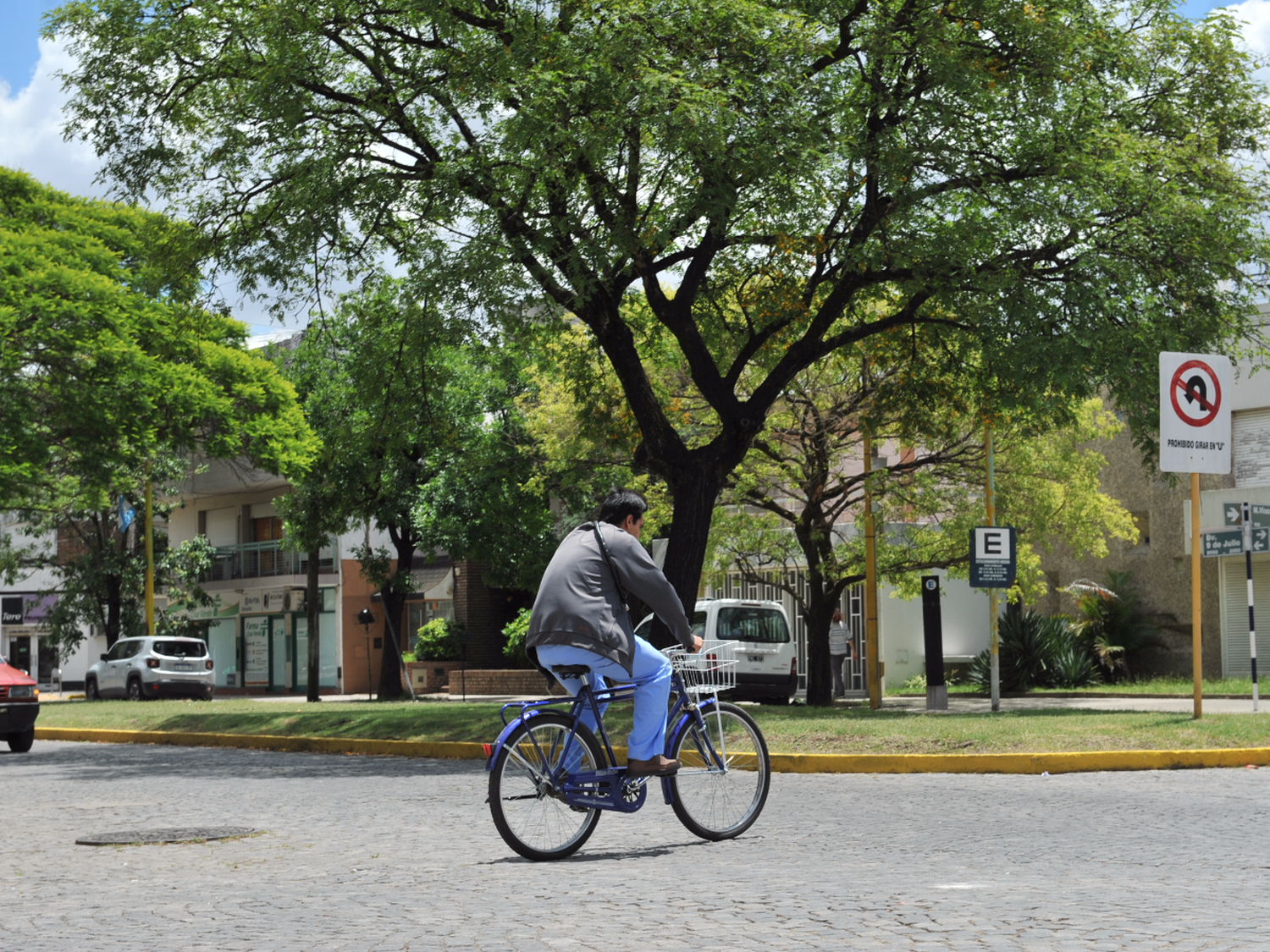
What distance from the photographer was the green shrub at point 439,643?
40438 mm

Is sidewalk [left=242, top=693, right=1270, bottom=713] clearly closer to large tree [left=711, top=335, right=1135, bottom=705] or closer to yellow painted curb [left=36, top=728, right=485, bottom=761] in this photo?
large tree [left=711, top=335, right=1135, bottom=705]

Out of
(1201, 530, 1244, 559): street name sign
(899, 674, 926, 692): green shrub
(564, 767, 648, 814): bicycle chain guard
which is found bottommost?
(899, 674, 926, 692): green shrub

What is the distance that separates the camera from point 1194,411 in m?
14.7

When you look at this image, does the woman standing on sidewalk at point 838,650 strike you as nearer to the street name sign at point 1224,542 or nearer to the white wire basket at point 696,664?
the street name sign at point 1224,542

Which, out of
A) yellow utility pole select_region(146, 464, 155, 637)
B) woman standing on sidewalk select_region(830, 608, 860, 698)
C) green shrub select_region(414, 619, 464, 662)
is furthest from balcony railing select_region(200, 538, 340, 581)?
woman standing on sidewalk select_region(830, 608, 860, 698)

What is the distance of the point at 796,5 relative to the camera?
15.8 m

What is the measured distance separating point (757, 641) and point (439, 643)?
1678 cm

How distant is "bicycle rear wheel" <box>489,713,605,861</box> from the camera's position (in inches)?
289

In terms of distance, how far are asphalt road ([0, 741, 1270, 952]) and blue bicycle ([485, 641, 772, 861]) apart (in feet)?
0.72

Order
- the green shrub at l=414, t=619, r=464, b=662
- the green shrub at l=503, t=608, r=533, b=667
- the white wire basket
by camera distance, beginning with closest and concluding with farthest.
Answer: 1. the white wire basket
2. the green shrub at l=503, t=608, r=533, b=667
3. the green shrub at l=414, t=619, r=464, b=662

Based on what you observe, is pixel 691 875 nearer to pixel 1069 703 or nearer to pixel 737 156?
pixel 737 156

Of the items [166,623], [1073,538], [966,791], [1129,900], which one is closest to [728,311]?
[1073,538]

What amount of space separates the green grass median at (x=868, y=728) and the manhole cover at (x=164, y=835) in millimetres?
2668

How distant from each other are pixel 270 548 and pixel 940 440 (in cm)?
3045
